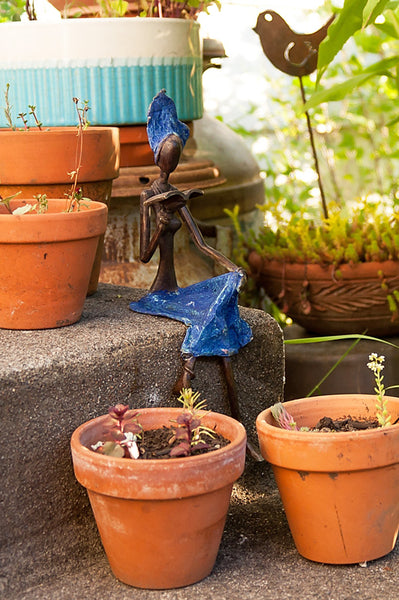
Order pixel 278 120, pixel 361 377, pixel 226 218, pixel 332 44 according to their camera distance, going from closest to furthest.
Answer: pixel 332 44 → pixel 361 377 → pixel 226 218 → pixel 278 120

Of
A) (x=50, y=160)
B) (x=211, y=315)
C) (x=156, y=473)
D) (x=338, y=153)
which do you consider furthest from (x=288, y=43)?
(x=156, y=473)

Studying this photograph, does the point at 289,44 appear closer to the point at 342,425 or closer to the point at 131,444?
the point at 342,425

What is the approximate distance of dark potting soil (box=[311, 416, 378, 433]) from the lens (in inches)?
59.6

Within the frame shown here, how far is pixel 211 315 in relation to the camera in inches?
65.0

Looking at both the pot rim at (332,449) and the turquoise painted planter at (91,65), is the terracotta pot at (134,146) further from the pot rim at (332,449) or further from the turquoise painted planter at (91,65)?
the pot rim at (332,449)

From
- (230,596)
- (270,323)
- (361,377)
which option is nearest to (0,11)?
(270,323)

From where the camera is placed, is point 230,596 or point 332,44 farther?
point 332,44

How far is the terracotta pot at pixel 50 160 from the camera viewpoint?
1763 millimetres

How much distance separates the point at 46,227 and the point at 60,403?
0.34 meters

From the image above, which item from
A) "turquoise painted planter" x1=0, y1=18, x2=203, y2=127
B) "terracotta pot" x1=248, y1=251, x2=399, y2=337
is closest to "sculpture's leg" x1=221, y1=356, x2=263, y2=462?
"terracotta pot" x1=248, y1=251, x2=399, y2=337

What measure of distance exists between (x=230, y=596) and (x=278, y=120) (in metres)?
3.40

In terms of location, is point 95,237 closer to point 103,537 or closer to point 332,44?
point 103,537

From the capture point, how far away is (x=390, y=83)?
345cm

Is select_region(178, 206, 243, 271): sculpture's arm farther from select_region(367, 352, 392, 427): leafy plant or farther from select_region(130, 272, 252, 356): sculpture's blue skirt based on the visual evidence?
select_region(367, 352, 392, 427): leafy plant
